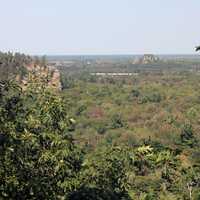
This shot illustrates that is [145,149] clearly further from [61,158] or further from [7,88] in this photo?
[7,88]

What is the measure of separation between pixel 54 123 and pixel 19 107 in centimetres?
96

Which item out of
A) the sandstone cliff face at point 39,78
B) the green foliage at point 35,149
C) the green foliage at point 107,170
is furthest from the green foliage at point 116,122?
the green foliage at point 35,149

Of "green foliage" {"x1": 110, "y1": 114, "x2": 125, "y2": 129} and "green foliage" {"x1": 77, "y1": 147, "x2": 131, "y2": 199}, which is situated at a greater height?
"green foliage" {"x1": 77, "y1": 147, "x2": 131, "y2": 199}

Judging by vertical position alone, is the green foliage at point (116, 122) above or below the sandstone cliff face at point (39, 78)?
below

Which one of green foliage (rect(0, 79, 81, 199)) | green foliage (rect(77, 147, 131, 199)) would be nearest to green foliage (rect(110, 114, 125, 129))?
green foliage (rect(77, 147, 131, 199))

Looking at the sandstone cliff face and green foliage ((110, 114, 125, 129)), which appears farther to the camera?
green foliage ((110, 114, 125, 129))

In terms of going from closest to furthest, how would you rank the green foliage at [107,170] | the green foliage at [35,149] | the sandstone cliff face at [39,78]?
the green foliage at [35,149] → the green foliage at [107,170] → the sandstone cliff face at [39,78]

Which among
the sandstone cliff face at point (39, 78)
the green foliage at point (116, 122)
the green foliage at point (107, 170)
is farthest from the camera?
the green foliage at point (116, 122)

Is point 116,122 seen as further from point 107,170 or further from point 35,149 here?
point 35,149

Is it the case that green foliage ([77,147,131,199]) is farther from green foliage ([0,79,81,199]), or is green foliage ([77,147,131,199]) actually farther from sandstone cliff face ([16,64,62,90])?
sandstone cliff face ([16,64,62,90])

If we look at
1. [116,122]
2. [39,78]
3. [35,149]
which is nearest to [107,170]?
[35,149]

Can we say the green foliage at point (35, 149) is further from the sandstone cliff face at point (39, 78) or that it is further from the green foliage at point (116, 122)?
the green foliage at point (116, 122)

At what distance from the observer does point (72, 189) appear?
10859 millimetres

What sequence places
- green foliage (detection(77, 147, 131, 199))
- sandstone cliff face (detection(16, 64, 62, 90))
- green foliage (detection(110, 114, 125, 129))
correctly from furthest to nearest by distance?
green foliage (detection(110, 114, 125, 129)), sandstone cliff face (detection(16, 64, 62, 90)), green foliage (detection(77, 147, 131, 199))
